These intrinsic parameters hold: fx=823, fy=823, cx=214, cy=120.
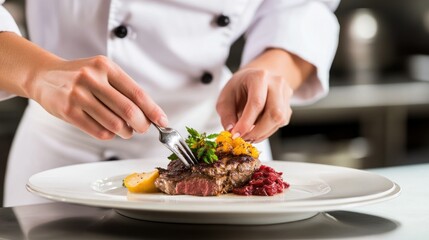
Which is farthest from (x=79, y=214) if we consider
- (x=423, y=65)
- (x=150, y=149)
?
(x=423, y=65)

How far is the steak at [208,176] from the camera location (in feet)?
4.26

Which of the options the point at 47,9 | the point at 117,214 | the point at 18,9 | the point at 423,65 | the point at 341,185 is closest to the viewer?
the point at 117,214

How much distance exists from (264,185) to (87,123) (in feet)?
0.96

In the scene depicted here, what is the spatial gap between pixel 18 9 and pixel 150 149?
202cm

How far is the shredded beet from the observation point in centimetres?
128

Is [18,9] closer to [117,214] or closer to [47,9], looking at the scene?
[47,9]

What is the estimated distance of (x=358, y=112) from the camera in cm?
386

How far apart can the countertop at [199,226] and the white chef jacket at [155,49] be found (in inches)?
21.1

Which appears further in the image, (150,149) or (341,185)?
(150,149)

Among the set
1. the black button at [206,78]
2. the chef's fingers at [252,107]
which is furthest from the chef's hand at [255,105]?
the black button at [206,78]

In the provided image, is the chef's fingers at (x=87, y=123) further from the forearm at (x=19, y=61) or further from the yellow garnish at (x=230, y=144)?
the yellow garnish at (x=230, y=144)

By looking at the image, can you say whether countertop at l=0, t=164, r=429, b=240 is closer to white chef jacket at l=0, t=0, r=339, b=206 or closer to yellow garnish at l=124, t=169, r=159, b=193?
yellow garnish at l=124, t=169, r=159, b=193

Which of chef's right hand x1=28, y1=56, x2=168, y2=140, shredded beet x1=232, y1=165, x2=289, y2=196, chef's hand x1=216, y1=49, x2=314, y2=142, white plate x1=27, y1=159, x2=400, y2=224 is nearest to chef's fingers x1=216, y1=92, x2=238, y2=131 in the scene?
chef's hand x1=216, y1=49, x2=314, y2=142

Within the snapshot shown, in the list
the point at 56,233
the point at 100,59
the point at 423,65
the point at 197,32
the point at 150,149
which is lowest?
the point at 56,233
